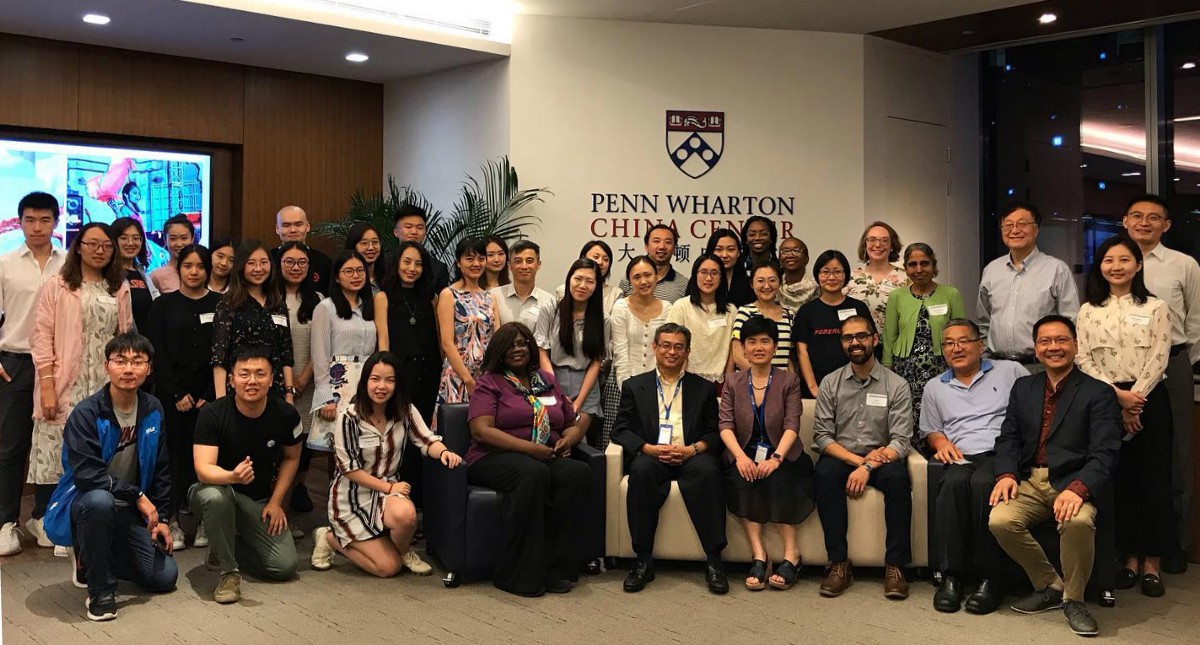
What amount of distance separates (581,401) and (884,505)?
153 centimetres

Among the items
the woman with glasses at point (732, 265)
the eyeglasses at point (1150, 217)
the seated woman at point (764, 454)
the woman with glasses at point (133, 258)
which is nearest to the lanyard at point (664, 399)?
the seated woman at point (764, 454)

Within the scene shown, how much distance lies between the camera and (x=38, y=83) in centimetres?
729

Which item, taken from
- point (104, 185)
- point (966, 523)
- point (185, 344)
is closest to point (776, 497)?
point (966, 523)

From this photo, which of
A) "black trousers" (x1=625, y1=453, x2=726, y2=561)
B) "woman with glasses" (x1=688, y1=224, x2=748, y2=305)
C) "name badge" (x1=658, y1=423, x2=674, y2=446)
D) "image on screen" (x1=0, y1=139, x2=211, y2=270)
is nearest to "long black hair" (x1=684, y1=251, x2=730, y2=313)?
"woman with glasses" (x1=688, y1=224, x2=748, y2=305)

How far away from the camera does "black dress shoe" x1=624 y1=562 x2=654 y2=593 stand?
15.2 feet

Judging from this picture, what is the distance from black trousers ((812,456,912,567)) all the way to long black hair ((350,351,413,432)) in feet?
6.19

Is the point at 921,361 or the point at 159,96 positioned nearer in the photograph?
the point at 921,361

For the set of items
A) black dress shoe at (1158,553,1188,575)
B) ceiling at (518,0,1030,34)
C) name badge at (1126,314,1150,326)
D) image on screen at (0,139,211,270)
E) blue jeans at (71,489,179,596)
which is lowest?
black dress shoe at (1158,553,1188,575)

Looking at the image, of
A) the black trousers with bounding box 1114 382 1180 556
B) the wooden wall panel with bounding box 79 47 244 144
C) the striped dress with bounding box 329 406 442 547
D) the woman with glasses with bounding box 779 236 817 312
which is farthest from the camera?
the wooden wall panel with bounding box 79 47 244 144

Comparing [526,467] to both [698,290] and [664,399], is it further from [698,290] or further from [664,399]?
[698,290]

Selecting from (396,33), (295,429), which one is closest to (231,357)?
(295,429)

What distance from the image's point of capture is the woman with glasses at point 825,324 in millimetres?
5438

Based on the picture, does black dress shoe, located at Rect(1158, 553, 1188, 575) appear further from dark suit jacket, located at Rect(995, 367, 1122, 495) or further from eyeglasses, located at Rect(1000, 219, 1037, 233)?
eyeglasses, located at Rect(1000, 219, 1037, 233)

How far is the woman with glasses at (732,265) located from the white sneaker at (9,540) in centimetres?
371
